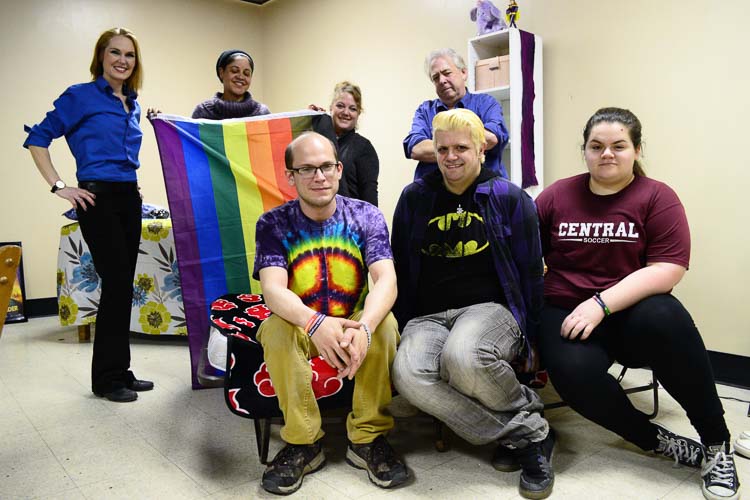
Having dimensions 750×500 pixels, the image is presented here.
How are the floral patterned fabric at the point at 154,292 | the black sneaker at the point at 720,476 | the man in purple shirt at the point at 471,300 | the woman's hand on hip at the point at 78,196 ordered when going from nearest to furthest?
the black sneaker at the point at 720,476
the man in purple shirt at the point at 471,300
the woman's hand on hip at the point at 78,196
the floral patterned fabric at the point at 154,292

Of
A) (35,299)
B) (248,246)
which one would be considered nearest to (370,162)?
(248,246)

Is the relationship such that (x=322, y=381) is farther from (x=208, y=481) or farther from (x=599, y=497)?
(x=599, y=497)

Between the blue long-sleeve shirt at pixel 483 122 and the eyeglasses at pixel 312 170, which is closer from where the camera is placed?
the eyeglasses at pixel 312 170

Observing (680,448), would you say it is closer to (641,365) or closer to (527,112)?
(641,365)

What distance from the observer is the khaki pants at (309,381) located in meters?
1.66

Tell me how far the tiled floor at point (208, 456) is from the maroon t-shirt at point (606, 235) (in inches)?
21.4

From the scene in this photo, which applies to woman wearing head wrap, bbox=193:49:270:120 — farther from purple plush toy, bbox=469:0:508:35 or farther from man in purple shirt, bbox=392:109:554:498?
purple plush toy, bbox=469:0:508:35

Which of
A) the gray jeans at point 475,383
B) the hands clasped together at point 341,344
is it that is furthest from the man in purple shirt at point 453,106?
the hands clasped together at point 341,344

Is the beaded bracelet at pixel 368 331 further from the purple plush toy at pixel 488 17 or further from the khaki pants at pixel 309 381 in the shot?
the purple plush toy at pixel 488 17

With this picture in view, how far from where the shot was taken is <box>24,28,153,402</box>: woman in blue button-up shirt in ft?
7.89

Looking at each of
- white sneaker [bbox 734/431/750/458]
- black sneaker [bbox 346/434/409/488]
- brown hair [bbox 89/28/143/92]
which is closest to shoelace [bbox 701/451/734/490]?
white sneaker [bbox 734/431/750/458]

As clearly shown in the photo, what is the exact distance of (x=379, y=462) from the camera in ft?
5.62

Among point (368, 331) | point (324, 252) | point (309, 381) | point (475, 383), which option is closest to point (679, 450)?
point (475, 383)

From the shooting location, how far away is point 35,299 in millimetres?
4383
